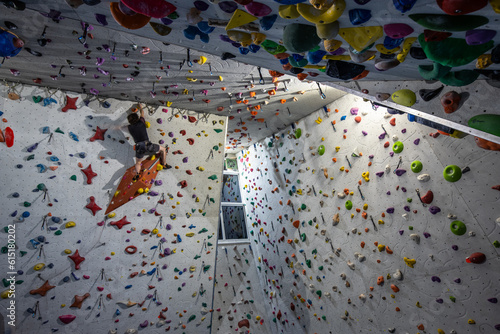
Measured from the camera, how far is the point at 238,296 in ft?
20.7

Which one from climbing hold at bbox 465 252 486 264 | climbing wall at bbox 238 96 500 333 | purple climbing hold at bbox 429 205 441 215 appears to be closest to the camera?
climbing hold at bbox 465 252 486 264

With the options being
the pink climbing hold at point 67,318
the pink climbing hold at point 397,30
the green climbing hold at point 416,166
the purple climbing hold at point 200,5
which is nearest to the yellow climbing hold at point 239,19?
the purple climbing hold at point 200,5

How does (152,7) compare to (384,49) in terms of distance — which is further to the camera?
(384,49)

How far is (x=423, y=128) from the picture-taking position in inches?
125

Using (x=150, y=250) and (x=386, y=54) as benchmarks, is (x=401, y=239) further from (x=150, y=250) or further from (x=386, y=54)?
(x=150, y=250)

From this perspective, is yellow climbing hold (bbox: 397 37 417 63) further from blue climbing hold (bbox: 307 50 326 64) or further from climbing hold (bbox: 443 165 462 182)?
climbing hold (bbox: 443 165 462 182)

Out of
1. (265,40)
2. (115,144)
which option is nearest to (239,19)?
(265,40)

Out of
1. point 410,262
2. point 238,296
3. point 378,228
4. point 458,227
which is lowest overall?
point 238,296

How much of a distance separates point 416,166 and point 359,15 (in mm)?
2662

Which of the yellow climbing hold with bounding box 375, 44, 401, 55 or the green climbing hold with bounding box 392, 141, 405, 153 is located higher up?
the green climbing hold with bounding box 392, 141, 405, 153

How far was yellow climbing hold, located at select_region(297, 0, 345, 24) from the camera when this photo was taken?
3.37ft

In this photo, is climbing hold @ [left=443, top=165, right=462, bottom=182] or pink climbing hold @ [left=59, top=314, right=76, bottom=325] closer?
climbing hold @ [left=443, top=165, right=462, bottom=182]

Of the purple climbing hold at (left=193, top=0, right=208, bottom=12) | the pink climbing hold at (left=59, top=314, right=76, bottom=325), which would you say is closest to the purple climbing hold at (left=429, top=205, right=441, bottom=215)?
the purple climbing hold at (left=193, top=0, right=208, bottom=12)

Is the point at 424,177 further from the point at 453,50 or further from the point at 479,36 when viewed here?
the point at 479,36
